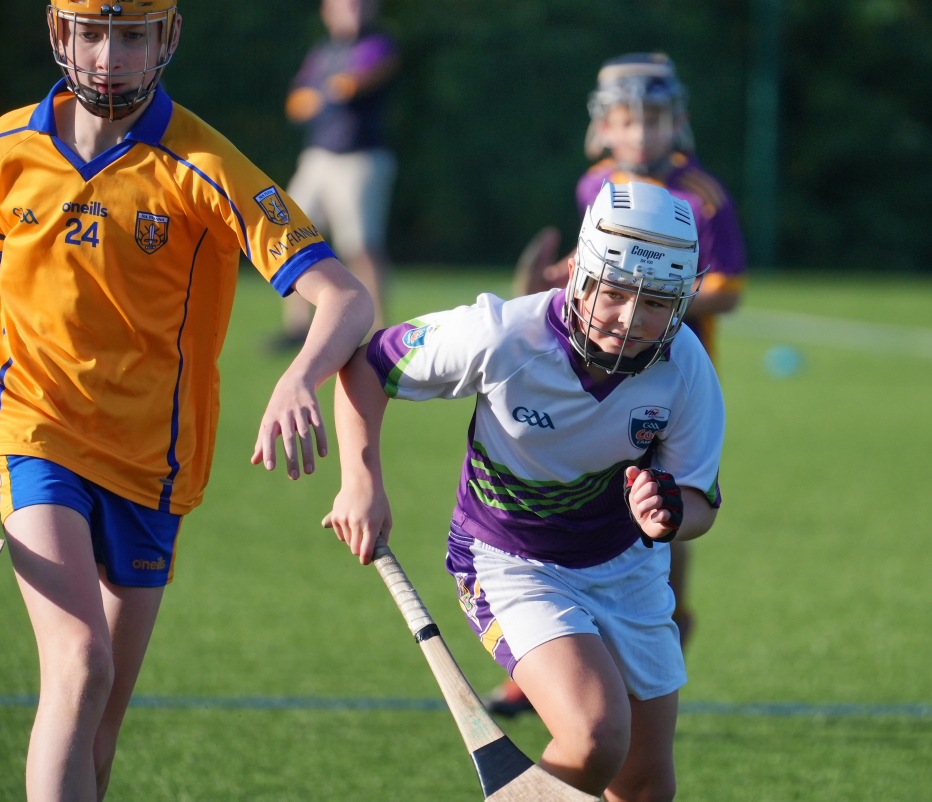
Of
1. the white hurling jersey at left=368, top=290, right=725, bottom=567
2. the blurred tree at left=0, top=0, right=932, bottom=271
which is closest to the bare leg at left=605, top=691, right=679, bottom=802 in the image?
the white hurling jersey at left=368, top=290, right=725, bottom=567

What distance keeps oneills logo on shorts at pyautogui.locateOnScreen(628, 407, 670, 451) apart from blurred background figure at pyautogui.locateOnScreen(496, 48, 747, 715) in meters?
1.15

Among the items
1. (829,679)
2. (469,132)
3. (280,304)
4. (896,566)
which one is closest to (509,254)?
(469,132)

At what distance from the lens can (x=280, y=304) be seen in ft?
44.5

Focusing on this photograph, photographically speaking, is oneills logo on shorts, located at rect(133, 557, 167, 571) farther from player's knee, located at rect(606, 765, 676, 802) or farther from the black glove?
player's knee, located at rect(606, 765, 676, 802)

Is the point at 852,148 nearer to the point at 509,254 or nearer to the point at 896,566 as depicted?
the point at 509,254

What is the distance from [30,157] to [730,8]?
22.1m

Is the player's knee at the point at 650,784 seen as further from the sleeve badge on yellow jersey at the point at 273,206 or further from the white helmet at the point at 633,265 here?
the sleeve badge on yellow jersey at the point at 273,206

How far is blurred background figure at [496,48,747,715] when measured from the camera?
4102 millimetres

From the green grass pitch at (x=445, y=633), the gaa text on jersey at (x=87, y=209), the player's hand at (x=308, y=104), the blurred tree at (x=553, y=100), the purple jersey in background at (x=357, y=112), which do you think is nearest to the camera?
the gaa text on jersey at (x=87, y=209)

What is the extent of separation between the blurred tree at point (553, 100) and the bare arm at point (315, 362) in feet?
59.4

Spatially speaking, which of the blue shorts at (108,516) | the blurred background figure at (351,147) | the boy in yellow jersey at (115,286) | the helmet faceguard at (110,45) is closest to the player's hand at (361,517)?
the boy in yellow jersey at (115,286)

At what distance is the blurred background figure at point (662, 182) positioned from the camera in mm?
4102

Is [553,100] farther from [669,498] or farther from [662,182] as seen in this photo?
[669,498]

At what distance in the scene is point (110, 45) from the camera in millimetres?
2699
